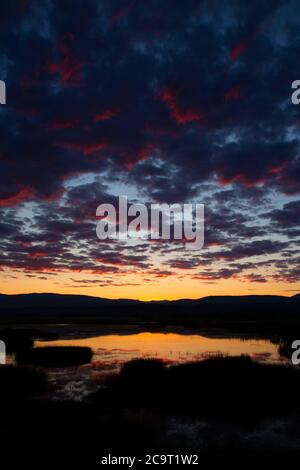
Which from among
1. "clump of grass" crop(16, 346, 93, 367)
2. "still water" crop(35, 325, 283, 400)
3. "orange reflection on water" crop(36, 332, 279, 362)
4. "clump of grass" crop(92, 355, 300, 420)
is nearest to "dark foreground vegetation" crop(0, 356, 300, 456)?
"clump of grass" crop(92, 355, 300, 420)

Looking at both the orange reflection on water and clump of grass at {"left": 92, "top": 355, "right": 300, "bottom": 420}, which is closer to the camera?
clump of grass at {"left": 92, "top": 355, "right": 300, "bottom": 420}

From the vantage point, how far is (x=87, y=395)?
928 inches

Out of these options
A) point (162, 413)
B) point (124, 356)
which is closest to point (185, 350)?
point (124, 356)

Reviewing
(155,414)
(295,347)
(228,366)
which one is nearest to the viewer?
(155,414)

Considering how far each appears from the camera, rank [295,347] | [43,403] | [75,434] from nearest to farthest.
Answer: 1. [75,434]
2. [43,403]
3. [295,347]

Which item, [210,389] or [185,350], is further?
[185,350]

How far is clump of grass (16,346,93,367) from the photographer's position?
36.1 meters

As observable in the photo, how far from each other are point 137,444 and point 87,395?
8.37m

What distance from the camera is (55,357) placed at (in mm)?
38406

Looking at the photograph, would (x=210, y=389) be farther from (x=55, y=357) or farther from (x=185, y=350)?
(x=185, y=350)

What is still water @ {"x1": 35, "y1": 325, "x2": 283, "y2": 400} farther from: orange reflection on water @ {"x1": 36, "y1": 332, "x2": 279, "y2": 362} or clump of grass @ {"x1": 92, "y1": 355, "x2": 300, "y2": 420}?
clump of grass @ {"x1": 92, "y1": 355, "x2": 300, "y2": 420}

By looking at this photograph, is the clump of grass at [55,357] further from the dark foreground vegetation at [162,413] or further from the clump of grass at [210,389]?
the clump of grass at [210,389]
